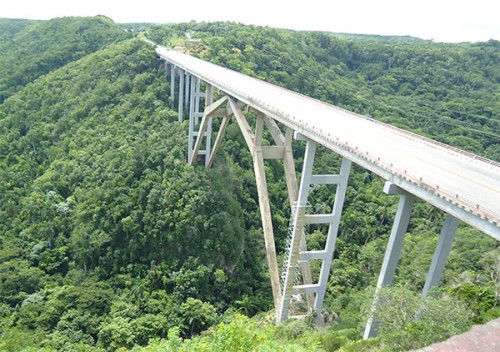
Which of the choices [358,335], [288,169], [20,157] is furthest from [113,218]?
[358,335]

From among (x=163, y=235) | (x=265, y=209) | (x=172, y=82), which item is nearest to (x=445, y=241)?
(x=265, y=209)

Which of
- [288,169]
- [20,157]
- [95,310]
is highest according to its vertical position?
[288,169]

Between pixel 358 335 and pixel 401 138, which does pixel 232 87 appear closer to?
pixel 401 138

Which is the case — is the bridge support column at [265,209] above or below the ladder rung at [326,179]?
below

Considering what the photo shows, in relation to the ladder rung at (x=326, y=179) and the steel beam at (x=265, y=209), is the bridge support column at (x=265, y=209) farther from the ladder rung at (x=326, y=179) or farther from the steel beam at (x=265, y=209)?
the ladder rung at (x=326, y=179)

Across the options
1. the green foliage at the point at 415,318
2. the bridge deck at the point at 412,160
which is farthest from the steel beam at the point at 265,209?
the green foliage at the point at 415,318

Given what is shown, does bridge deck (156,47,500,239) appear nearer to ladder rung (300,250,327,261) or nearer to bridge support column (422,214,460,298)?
bridge support column (422,214,460,298)

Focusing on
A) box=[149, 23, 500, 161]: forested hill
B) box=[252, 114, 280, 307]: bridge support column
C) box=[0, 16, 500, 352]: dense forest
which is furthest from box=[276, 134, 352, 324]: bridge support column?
box=[149, 23, 500, 161]: forested hill
